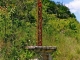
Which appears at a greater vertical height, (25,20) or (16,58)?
(25,20)

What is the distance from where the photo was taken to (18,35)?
913 cm

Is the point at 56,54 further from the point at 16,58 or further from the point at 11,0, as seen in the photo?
the point at 11,0

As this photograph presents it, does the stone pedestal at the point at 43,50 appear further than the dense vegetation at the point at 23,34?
No

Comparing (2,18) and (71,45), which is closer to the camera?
(2,18)

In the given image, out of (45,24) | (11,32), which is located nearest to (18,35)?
(11,32)

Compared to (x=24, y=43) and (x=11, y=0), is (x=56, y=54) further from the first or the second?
(x=11, y=0)

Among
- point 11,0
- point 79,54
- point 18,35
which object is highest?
point 11,0

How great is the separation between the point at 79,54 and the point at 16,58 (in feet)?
7.77

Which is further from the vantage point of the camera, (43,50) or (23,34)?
(23,34)

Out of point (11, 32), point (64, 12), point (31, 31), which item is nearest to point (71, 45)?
point (31, 31)

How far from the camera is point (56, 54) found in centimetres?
952

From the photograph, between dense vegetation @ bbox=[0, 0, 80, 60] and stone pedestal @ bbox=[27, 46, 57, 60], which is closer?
stone pedestal @ bbox=[27, 46, 57, 60]

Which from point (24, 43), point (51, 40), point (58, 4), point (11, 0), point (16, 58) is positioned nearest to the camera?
point (16, 58)

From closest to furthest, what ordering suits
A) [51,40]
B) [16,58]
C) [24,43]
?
[16,58] < [24,43] < [51,40]
